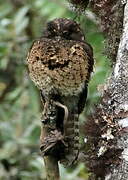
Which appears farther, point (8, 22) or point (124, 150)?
point (8, 22)

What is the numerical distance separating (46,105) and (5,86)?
12.4 feet

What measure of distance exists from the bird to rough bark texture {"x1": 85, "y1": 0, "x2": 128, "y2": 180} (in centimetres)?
8

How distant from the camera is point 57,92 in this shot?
230 centimetres

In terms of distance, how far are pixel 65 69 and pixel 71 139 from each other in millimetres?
268

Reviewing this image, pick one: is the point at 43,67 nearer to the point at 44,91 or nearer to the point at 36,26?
the point at 44,91

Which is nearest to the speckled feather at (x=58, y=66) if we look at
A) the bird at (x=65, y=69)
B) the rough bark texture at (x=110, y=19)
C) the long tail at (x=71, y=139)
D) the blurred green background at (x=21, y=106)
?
the bird at (x=65, y=69)

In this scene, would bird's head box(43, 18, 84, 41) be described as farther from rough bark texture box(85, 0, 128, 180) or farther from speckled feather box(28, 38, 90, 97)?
rough bark texture box(85, 0, 128, 180)

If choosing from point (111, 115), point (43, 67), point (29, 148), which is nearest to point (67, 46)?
point (43, 67)

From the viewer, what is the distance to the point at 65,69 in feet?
7.34

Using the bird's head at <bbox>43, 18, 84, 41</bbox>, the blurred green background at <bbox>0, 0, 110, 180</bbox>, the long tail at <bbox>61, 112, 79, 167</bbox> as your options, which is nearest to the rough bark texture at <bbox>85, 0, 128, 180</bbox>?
the long tail at <bbox>61, 112, 79, 167</bbox>

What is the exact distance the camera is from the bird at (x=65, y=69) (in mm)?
2246

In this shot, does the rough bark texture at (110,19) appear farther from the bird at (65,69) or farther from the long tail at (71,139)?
the long tail at (71,139)

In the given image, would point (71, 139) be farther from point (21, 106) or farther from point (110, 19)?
point (21, 106)

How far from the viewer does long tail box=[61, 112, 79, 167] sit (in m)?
2.30
